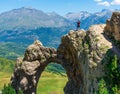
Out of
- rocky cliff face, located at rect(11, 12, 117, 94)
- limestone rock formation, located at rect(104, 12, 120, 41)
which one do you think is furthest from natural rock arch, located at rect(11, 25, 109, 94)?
limestone rock formation, located at rect(104, 12, 120, 41)

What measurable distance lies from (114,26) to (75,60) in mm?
20649

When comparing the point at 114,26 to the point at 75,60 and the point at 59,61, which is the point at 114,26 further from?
the point at 59,61

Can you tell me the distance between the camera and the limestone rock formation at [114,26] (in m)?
65.9

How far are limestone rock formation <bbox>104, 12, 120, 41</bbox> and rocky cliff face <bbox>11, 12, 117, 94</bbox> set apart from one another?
6.04 ft

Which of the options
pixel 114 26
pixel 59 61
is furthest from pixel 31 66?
pixel 114 26

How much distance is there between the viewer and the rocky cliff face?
214 ft

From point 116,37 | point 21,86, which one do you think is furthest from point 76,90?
point 116,37

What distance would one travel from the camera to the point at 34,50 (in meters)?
92.2

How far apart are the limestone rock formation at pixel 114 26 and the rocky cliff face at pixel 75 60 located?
1.84 metres

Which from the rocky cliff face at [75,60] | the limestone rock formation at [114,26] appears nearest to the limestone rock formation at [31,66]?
the rocky cliff face at [75,60]

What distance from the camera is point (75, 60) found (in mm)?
85000

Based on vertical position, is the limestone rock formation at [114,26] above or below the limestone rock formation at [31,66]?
above

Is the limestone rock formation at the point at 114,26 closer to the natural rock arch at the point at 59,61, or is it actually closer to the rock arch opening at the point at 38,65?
the natural rock arch at the point at 59,61

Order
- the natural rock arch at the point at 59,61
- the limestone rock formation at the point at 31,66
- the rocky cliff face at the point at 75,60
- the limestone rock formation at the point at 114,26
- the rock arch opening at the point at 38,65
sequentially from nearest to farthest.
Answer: the rocky cliff face at the point at 75,60, the limestone rock formation at the point at 114,26, the natural rock arch at the point at 59,61, the rock arch opening at the point at 38,65, the limestone rock formation at the point at 31,66
